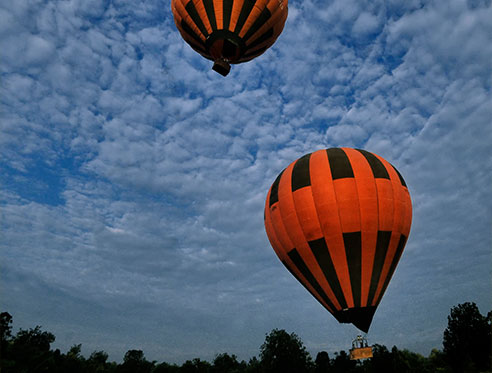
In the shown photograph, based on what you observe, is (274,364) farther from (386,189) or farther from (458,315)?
(386,189)

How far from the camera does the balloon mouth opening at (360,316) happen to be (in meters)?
13.8

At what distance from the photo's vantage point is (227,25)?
54.3 feet

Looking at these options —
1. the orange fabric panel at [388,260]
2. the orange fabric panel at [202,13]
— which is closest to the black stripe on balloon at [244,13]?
the orange fabric panel at [202,13]

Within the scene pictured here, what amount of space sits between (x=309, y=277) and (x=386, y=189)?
210 inches

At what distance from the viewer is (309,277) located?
15523mm

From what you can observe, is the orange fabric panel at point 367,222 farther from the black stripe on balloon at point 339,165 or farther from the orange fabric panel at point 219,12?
the orange fabric panel at point 219,12

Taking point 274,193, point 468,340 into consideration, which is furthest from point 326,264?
point 468,340

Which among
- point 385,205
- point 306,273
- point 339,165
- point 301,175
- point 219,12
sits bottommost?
point 306,273

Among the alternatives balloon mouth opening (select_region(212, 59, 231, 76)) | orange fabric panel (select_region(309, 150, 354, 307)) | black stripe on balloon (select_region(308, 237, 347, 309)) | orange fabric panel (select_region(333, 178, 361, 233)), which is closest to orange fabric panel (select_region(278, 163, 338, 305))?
black stripe on balloon (select_region(308, 237, 347, 309))

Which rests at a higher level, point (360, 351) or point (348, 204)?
point (348, 204)

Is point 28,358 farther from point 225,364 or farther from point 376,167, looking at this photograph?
point 376,167

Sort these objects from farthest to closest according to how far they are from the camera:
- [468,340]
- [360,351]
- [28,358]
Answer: [28,358], [468,340], [360,351]

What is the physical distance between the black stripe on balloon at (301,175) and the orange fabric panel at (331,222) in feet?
1.11

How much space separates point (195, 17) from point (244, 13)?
256cm
